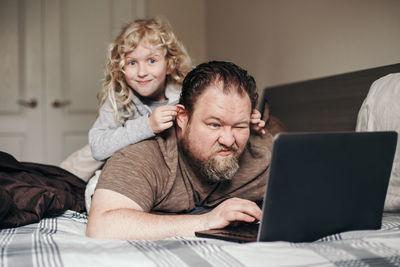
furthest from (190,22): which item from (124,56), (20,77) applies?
(124,56)

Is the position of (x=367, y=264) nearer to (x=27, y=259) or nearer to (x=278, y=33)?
(x=27, y=259)

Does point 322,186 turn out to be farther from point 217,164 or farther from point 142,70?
point 142,70

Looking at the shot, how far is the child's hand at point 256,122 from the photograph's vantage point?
5.04 ft

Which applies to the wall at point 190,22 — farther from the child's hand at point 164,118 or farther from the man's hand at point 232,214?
the man's hand at point 232,214

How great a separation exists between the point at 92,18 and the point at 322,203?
3122mm

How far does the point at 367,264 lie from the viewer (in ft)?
2.79

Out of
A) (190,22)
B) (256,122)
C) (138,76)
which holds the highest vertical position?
(190,22)

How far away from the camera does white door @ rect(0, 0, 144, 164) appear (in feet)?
11.6

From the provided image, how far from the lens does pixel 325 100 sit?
203cm

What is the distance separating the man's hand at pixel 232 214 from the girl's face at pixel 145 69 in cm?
90

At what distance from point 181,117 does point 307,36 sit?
1.26 metres

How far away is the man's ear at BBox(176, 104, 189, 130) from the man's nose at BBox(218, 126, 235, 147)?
6.9 inches

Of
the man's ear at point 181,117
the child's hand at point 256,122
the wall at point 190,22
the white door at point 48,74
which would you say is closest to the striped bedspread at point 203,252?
the man's ear at point 181,117

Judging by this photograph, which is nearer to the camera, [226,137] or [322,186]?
[322,186]
